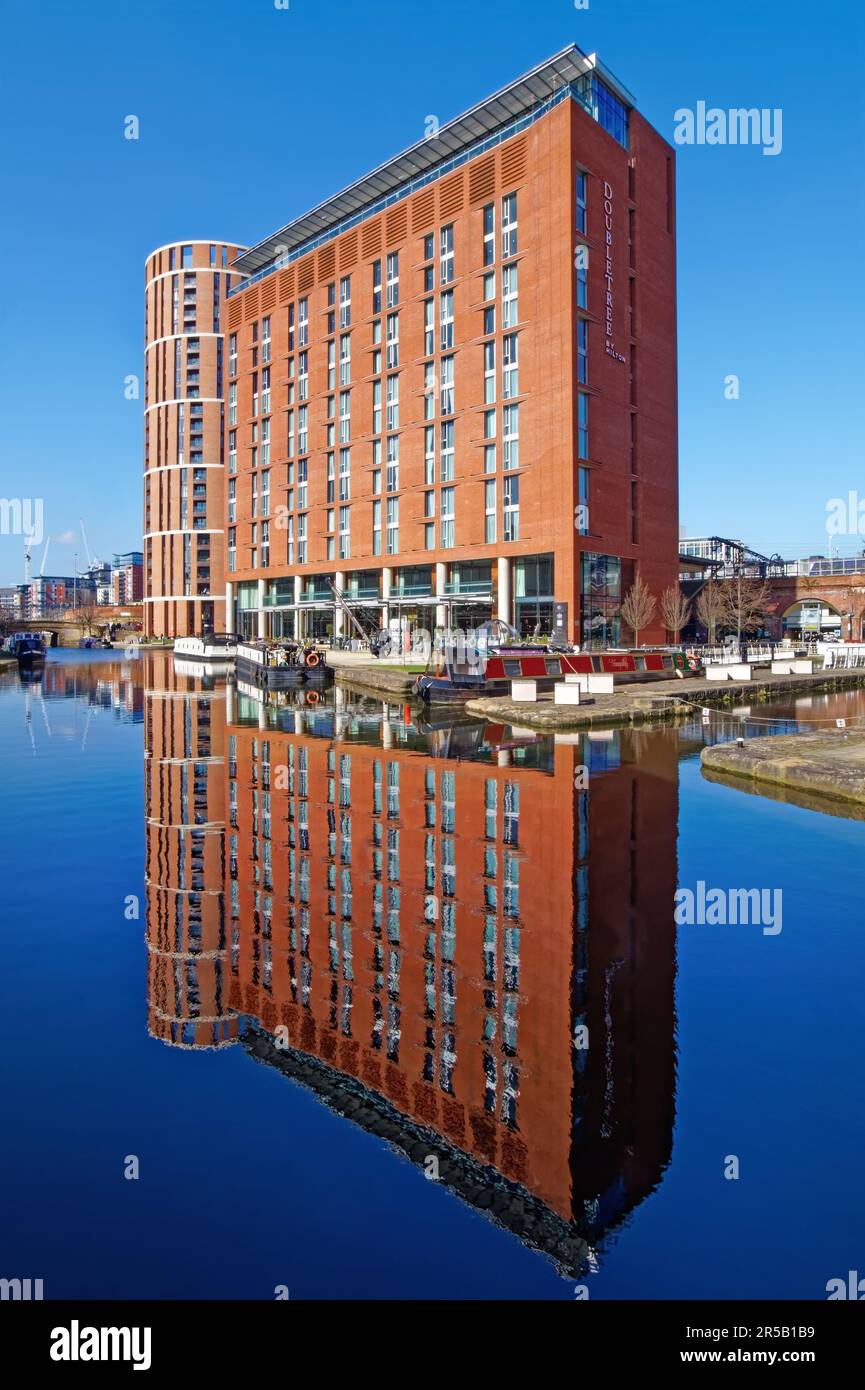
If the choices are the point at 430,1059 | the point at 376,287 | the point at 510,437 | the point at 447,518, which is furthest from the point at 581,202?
the point at 430,1059

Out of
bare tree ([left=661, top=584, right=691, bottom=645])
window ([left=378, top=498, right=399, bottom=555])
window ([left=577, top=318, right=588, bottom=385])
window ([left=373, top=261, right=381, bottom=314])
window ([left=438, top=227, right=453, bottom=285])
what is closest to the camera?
window ([left=577, top=318, right=588, bottom=385])

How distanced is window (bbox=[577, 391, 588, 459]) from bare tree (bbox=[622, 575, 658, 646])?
34.6ft

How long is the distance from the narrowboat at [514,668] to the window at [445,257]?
113ft

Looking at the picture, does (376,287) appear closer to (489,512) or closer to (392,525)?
(392,525)

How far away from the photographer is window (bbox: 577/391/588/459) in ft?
188

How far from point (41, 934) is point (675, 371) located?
Answer: 70.0 m

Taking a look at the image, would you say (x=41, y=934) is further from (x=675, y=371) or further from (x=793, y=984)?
(x=675, y=371)

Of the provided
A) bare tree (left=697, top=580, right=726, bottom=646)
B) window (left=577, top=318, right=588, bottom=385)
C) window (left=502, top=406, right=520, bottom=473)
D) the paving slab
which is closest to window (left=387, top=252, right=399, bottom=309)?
window (left=502, top=406, right=520, bottom=473)

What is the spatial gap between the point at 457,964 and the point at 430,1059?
70.8 inches

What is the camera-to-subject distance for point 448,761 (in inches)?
845

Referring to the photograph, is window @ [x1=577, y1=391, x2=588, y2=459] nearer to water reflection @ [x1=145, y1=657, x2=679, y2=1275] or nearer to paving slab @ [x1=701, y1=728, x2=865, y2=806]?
paving slab @ [x1=701, y1=728, x2=865, y2=806]

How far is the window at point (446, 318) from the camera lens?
6581cm

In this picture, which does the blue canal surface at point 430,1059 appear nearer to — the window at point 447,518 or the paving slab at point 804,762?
the paving slab at point 804,762

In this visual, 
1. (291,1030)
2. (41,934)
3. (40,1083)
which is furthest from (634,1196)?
(41,934)
